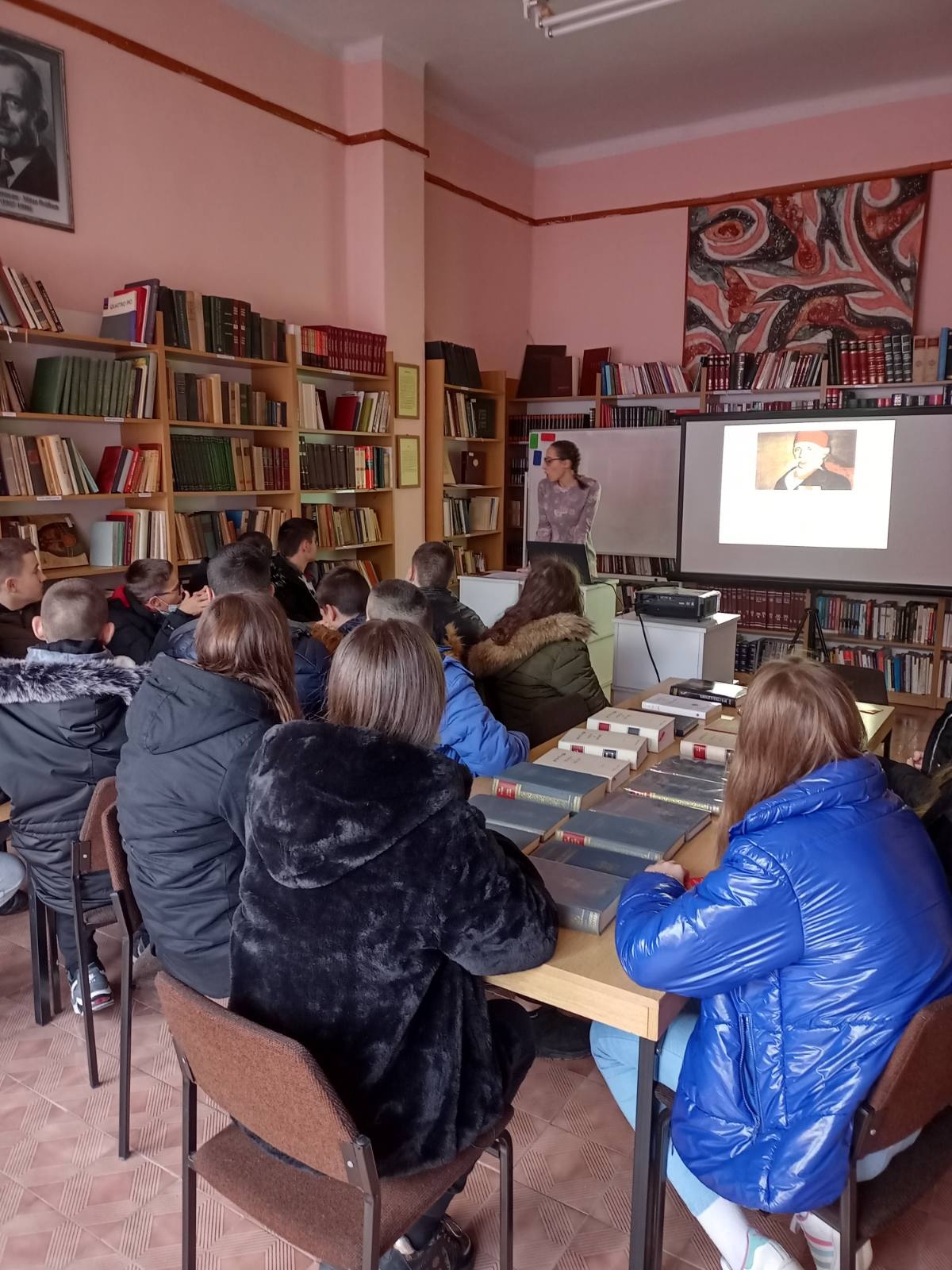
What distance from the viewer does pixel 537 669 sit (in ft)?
10.2

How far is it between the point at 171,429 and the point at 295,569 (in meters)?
0.96

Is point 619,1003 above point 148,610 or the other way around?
the other way around

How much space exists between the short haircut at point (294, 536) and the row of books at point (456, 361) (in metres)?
2.03

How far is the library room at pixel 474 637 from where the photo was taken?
1.29 metres

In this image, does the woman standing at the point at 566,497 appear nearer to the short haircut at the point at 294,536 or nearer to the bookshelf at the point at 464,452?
the bookshelf at the point at 464,452

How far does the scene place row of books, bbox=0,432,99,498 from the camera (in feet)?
12.2

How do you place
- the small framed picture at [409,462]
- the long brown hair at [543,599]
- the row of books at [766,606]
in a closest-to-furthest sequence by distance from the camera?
the long brown hair at [543,599] → the small framed picture at [409,462] → the row of books at [766,606]

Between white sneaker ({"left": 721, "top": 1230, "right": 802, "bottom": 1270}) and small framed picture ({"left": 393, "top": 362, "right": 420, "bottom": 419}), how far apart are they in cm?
496

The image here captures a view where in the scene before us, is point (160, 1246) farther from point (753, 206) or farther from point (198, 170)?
A: point (753, 206)

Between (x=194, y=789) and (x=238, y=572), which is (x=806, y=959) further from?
(x=238, y=572)

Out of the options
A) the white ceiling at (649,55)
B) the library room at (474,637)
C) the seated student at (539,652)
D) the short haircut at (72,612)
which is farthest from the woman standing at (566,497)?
the short haircut at (72,612)

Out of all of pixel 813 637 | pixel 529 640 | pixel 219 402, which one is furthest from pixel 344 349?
pixel 813 637

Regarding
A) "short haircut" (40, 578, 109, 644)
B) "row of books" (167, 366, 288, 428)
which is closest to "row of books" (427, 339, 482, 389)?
"row of books" (167, 366, 288, 428)

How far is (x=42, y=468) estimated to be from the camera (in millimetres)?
3893
